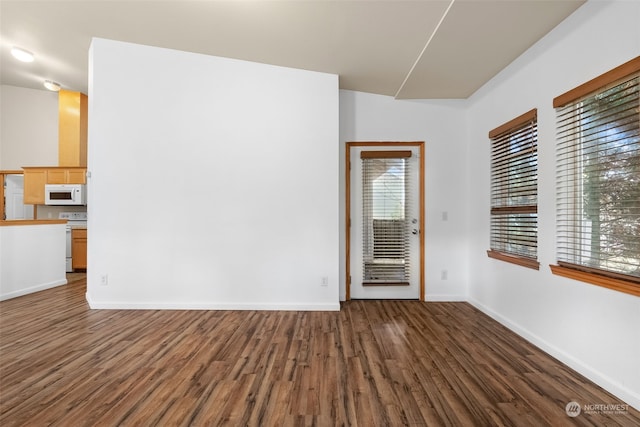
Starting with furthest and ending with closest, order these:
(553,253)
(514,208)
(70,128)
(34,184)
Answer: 1. (70,128)
2. (34,184)
3. (514,208)
4. (553,253)

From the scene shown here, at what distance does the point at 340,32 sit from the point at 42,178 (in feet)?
20.1

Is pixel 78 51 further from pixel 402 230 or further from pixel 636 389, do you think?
pixel 636 389

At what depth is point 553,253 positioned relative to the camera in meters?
2.52

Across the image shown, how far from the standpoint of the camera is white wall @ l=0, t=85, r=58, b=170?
6.12m

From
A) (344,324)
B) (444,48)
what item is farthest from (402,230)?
(444,48)

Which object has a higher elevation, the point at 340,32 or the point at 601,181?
the point at 340,32

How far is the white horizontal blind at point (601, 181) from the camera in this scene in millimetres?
1885

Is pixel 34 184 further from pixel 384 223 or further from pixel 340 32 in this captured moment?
pixel 384 223

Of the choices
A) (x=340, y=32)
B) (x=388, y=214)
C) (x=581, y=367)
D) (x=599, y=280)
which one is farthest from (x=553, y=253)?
(x=340, y=32)

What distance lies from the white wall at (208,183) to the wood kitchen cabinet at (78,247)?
8.39ft

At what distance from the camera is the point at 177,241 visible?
11.8 ft

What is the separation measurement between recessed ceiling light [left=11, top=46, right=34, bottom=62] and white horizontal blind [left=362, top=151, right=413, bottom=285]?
500cm

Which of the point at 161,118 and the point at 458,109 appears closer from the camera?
the point at 161,118

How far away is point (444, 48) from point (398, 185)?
176cm
